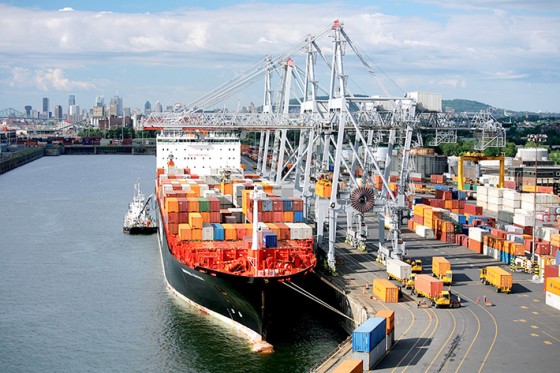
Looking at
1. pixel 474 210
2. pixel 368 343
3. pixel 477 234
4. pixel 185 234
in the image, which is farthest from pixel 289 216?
pixel 474 210

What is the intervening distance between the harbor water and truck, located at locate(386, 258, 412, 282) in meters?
4.23

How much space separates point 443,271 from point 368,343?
1480 centimetres

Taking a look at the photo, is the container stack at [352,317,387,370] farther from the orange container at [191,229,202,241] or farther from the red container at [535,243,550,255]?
the red container at [535,243,550,255]

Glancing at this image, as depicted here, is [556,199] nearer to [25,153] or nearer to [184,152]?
[184,152]

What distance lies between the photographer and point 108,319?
127 feet

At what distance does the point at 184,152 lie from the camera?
75500 mm

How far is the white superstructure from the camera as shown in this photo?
75.4 m

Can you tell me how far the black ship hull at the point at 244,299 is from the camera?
34.0 meters

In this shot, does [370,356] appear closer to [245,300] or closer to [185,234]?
[245,300]

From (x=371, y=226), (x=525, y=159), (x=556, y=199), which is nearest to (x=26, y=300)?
(x=371, y=226)

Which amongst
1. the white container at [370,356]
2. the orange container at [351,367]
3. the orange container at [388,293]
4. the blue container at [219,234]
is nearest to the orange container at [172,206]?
the blue container at [219,234]

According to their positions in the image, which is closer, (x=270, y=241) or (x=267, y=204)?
(x=270, y=241)

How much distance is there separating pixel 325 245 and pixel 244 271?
1509 centimetres

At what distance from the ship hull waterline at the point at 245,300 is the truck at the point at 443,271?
25.7ft
